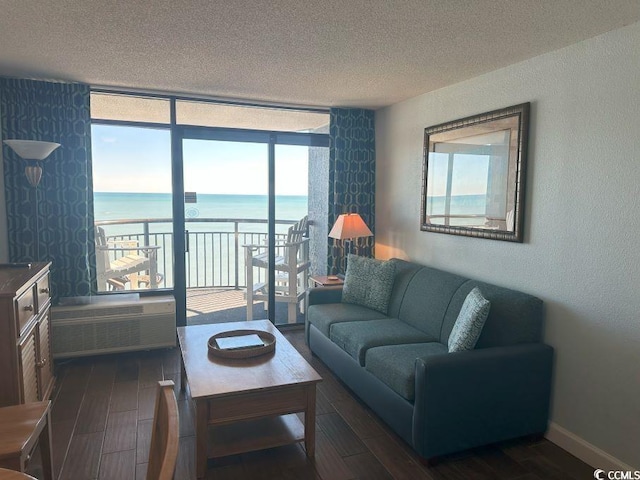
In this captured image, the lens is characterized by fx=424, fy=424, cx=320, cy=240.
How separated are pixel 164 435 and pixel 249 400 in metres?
1.23

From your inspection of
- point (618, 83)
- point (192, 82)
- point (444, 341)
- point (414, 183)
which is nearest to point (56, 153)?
point (192, 82)

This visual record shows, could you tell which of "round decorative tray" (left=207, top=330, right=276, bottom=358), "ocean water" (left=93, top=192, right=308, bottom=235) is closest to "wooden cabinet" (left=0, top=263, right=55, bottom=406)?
"round decorative tray" (left=207, top=330, right=276, bottom=358)

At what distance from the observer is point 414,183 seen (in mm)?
4059

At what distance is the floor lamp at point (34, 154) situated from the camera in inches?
122

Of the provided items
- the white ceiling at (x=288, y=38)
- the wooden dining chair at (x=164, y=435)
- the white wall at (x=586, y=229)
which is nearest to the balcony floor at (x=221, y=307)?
the white ceiling at (x=288, y=38)

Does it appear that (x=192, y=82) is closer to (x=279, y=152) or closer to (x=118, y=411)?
(x=279, y=152)

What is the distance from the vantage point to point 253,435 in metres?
2.46

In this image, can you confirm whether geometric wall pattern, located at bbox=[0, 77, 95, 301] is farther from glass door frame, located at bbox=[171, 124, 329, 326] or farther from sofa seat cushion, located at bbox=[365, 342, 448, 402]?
sofa seat cushion, located at bbox=[365, 342, 448, 402]

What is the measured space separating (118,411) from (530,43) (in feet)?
11.6

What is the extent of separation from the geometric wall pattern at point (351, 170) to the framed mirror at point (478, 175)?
3.05 feet

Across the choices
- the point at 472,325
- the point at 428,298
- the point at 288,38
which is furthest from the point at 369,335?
the point at 288,38

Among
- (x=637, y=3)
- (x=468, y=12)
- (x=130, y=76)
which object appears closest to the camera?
(x=637, y=3)

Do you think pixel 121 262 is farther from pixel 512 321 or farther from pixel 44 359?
pixel 512 321

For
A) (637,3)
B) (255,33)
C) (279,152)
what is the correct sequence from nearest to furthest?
(637,3)
(255,33)
(279,152)
